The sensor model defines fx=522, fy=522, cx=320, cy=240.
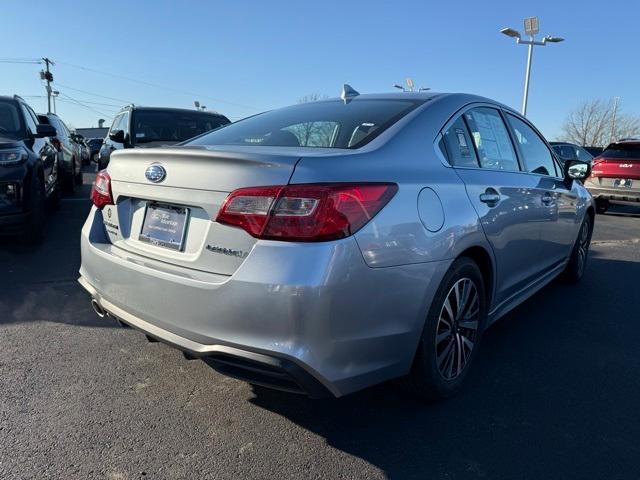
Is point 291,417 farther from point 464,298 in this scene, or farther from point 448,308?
point 464,298

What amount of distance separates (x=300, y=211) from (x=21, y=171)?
425 cm

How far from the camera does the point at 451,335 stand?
2.79m

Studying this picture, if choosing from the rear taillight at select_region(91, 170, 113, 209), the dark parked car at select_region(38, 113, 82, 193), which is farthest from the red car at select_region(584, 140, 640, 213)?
the rear taillight at select_region(91, 170, 113, 209)

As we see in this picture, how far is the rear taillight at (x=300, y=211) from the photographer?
202 cm

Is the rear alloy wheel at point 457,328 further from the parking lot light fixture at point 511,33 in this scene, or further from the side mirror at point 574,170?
the parking lot light fixture at point 511,33

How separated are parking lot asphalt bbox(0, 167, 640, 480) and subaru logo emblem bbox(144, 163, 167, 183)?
1162mm

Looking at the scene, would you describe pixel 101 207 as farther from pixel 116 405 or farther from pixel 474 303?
pixel 474 303

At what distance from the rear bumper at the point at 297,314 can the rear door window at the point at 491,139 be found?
1095 mm

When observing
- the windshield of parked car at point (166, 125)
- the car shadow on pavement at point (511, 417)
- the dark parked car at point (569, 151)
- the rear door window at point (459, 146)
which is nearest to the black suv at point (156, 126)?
the windshield of parked car at point (166, 125)

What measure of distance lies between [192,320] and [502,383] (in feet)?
6.20

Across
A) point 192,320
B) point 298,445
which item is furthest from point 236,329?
point 298,445

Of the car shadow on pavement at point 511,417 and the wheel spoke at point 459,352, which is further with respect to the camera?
the wheel spoke at point 459,352

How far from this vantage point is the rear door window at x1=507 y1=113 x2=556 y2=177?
12.5 ft

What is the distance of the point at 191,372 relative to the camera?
9.96ft
